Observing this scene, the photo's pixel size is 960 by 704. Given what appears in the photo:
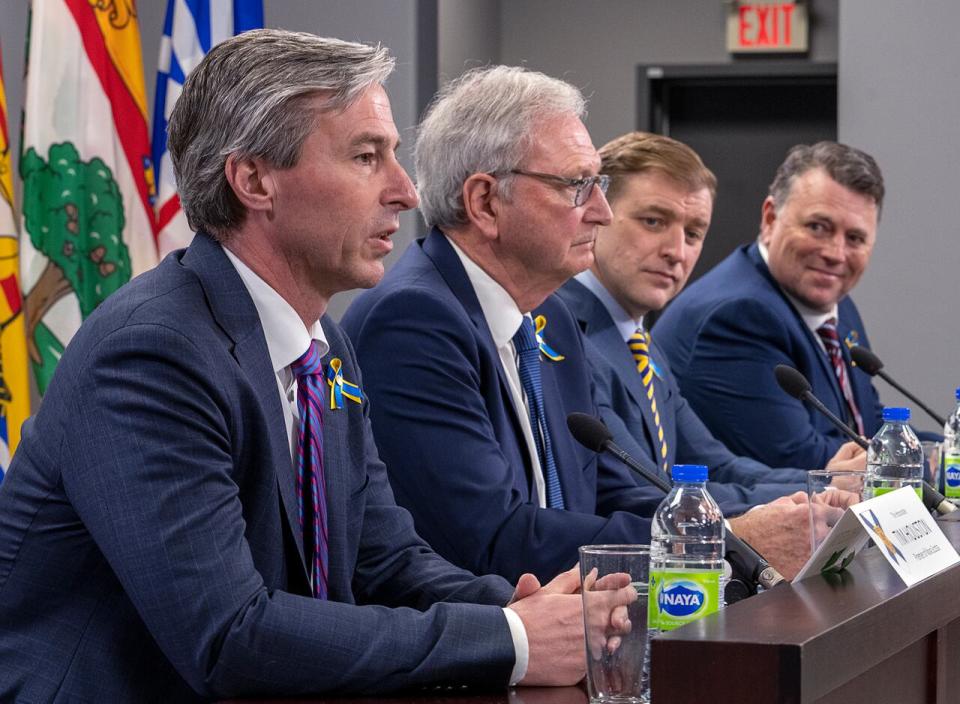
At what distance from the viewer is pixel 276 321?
1.62 m

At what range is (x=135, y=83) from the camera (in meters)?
3.59

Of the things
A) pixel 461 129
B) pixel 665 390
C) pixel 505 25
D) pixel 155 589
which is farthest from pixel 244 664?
pixel 505 25

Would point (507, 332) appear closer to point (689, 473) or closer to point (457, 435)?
point (457, 435)

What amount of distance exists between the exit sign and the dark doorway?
0.54ft

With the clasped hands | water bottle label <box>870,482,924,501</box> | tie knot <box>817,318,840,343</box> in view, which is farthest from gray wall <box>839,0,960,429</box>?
the clasped hands

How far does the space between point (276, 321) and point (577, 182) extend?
0.92 m

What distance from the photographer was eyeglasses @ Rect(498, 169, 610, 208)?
7.82ft

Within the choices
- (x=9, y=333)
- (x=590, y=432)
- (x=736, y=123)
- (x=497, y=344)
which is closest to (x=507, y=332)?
(x=497, y=344)

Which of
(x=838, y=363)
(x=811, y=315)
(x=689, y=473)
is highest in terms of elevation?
(x=689, y=473)

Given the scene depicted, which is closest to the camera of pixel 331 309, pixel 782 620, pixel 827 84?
pixel 782 620

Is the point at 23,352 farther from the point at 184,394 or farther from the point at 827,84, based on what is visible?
the point at 827,84

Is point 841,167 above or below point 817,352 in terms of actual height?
above

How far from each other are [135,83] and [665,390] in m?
1.58

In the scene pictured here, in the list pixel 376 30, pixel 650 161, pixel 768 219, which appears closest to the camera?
pixel 650 161
